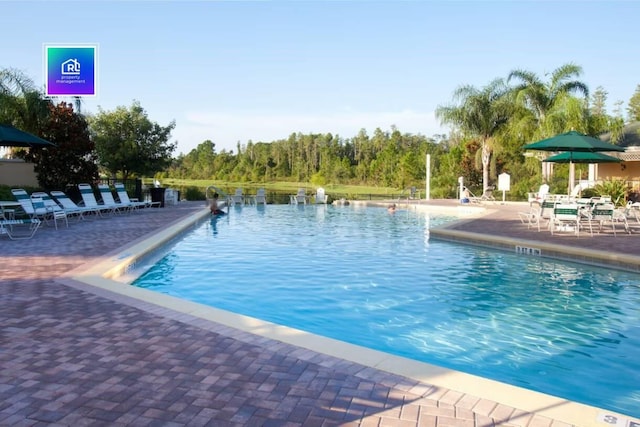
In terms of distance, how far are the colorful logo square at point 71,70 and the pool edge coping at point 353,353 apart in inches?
527

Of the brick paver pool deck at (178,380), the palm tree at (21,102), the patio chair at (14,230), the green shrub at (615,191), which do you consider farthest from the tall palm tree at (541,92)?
the brick paver pool deck at (178,380)

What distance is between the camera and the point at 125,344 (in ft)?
13.0

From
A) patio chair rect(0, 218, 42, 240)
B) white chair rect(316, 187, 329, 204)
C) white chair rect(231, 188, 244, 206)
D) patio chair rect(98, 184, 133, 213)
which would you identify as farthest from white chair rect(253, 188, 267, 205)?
patio chair rect(0, 218, 42, 240)

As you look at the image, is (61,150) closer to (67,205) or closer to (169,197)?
(67,205)

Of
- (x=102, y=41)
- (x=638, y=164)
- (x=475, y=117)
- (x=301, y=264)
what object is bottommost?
(x=301, y=264)

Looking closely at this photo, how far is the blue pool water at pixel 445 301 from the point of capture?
15.5 ft

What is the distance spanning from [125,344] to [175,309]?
3.29 feet

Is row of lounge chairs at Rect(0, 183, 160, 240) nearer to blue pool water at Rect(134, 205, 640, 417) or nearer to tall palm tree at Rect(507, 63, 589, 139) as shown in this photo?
blue pool water at Rect(134, 205, 640, 417)

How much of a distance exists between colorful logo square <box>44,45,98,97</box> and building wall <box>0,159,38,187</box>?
320 centimetres

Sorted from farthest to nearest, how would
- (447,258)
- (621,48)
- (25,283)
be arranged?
(621,48)
(447,258)
(25,283)

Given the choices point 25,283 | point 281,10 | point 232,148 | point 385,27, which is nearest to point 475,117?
point 385,27

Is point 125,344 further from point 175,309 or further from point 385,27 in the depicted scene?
point 385,27

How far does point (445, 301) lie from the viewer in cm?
682

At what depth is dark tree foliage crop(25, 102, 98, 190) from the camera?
1630 cm
